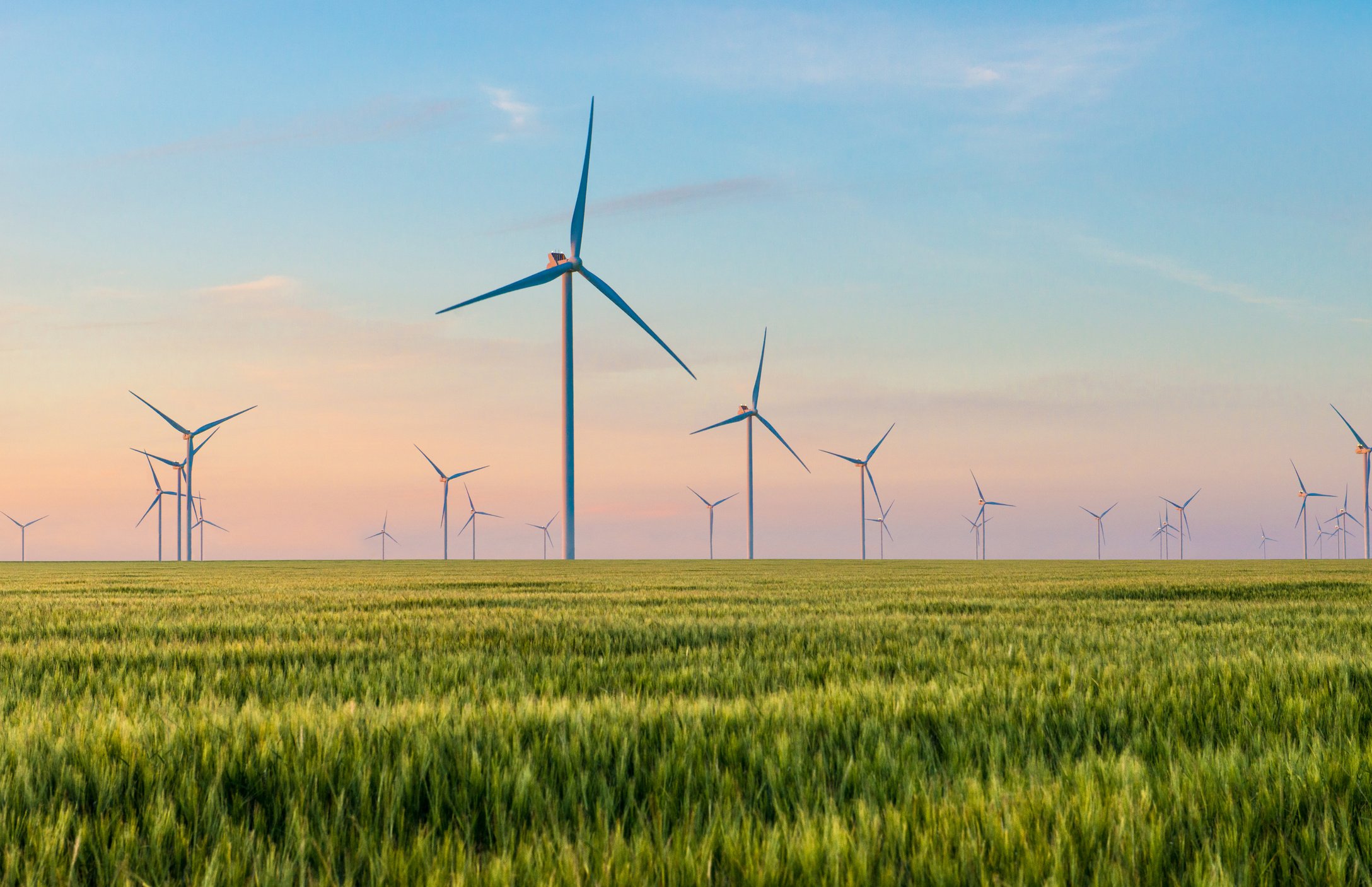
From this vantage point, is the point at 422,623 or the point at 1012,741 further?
the point at 422,623

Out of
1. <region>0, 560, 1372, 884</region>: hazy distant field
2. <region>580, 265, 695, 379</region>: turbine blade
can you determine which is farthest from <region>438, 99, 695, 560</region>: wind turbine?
<region>0, 560, 1372, 884</region>: hazy distant field

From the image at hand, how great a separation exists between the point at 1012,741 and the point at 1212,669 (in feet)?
11.7

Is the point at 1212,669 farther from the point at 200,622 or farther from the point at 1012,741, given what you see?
the point at 200,622

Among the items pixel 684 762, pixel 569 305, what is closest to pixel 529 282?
pixel 569 305

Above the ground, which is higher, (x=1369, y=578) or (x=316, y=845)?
(x=316, y=845)

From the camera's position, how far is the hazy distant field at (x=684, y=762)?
2801 mm

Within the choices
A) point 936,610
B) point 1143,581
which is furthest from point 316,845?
point 1143,581

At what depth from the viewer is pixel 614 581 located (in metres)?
30.3

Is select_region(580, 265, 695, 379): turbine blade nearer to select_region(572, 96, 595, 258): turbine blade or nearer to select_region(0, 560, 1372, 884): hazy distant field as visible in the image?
select_region(572, 96, 595, 258): turbine blade

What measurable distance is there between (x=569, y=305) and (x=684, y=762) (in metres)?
68.6

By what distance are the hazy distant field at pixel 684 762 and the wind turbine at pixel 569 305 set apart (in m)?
55.0

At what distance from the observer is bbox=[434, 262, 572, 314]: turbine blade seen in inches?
2484

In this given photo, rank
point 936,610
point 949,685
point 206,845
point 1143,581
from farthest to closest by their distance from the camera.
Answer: point 1143,581, point 936,610, point 949,685, point 206,845

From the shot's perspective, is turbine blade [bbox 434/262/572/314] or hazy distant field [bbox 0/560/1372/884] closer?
hazy distant field [bbox 0/560/1372/884]
